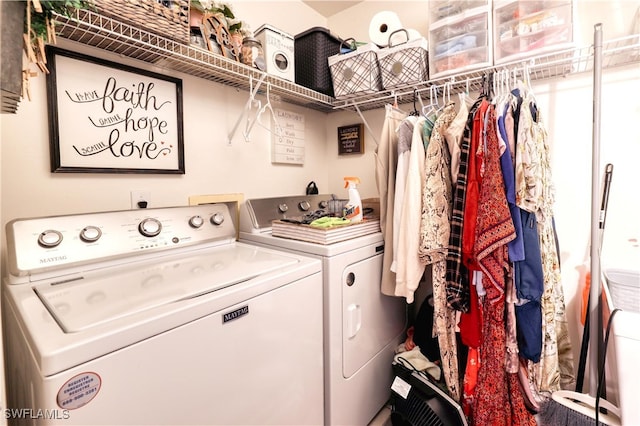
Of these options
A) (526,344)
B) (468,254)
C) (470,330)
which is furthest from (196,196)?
(526,344)

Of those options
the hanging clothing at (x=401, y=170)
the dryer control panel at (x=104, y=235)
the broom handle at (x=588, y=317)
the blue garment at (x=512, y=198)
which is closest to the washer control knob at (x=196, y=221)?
the dryer control panel at (x=104, y=235)

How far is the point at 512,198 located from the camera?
44.3 inches

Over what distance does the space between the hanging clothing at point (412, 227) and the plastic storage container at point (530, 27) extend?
532mm

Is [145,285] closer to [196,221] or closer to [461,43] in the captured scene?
[196,221]

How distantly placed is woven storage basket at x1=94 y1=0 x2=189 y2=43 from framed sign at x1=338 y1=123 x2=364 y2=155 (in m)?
1.24

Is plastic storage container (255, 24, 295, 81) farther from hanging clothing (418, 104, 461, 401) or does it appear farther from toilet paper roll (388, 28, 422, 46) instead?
hanging clothing (418, 104, 461, 401)

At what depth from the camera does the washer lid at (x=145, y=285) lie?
0.71 m

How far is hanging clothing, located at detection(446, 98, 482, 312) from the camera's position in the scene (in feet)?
4.02

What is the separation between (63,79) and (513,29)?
1840 millimetres

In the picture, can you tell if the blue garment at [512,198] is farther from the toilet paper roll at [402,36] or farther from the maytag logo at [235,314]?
the maytag logo at [235,314]

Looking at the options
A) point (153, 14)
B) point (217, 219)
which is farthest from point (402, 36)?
point (217, 219)

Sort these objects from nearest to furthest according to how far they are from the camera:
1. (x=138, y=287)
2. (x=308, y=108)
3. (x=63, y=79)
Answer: (x=138, y=287) < (x=63, y=79) < (x=308, y=108)

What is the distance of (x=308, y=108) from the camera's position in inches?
84.8

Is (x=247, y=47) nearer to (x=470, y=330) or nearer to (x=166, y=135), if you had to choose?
(x=166, y=135)
